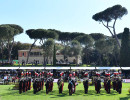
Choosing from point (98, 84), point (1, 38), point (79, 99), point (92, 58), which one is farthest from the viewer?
point (92, 58)

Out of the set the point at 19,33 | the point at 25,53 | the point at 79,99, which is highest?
the point at 19,33

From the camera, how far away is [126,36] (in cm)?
4003

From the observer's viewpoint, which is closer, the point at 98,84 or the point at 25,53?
the point at 98,84

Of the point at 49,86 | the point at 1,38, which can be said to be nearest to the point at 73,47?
the point at 1,38

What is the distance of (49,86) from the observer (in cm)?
1612

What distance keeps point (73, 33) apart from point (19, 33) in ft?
73.3

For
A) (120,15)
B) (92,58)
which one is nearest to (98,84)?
(120,15)

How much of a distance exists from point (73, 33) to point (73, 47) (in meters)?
17.5

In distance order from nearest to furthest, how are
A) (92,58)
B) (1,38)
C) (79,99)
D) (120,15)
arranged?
(79,99) < (120,15) < (1,38) < (92,58)

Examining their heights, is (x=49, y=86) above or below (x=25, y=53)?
below

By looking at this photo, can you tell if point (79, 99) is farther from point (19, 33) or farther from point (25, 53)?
point (25, 53)

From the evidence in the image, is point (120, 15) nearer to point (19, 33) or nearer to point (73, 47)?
point (73, 47)

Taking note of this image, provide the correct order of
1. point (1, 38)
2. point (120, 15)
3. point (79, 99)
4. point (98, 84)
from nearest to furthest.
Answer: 1. point (79, 99)
2. point (98, 84)
3. point (120, 15)
4. point (1, 38)

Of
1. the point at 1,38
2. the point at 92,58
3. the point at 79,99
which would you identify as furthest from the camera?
the point at 92,58
